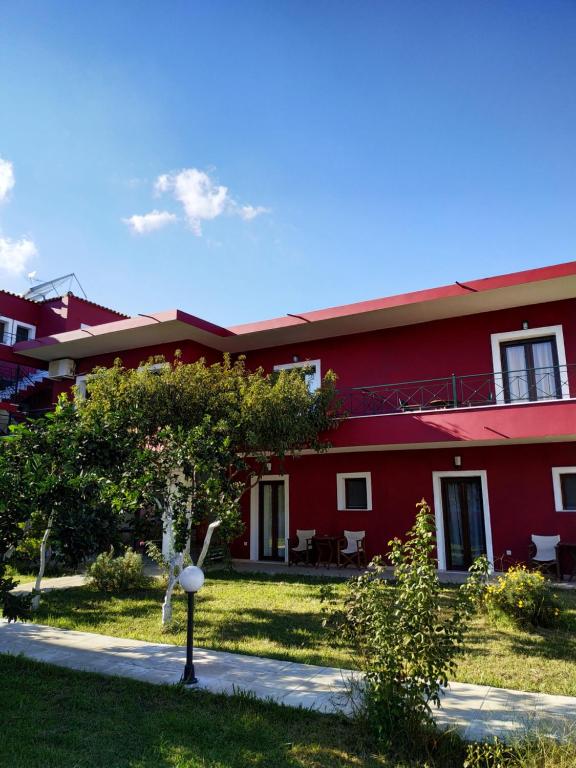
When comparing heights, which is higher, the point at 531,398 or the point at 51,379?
the point at 51,379

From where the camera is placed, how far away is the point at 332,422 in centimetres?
1208

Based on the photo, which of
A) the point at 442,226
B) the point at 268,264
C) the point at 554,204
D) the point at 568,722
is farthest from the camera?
the point at 268,264

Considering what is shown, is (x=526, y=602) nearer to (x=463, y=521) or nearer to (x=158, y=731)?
(x=158, y=731)

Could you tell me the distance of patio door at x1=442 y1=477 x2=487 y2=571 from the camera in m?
12.2

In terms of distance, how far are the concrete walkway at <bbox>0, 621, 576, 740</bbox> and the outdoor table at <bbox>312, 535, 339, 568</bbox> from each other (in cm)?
689

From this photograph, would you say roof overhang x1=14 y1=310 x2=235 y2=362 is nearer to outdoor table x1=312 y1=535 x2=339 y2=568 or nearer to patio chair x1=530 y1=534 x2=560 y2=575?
outdoor table x1=312 y1=535 x2=339 y2=568

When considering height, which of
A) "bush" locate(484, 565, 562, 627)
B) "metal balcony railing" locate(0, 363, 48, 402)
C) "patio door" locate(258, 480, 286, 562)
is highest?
"metal balcony railing" locate(0, 363, 48, 402)

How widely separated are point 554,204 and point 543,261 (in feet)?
5.41

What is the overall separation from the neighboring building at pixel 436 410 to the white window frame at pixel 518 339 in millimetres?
27

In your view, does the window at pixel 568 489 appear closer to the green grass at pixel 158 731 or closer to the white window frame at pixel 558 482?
the white window frame at pixel 558 482

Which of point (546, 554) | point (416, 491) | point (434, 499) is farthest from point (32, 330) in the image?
point (546, 554)

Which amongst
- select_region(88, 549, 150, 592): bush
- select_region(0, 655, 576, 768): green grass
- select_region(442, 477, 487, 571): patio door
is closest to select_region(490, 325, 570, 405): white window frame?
select_region(442, 477, 487, 571): patio door

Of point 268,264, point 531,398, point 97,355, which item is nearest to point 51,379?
point 97,355

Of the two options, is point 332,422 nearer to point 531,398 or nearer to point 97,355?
point 531,398
